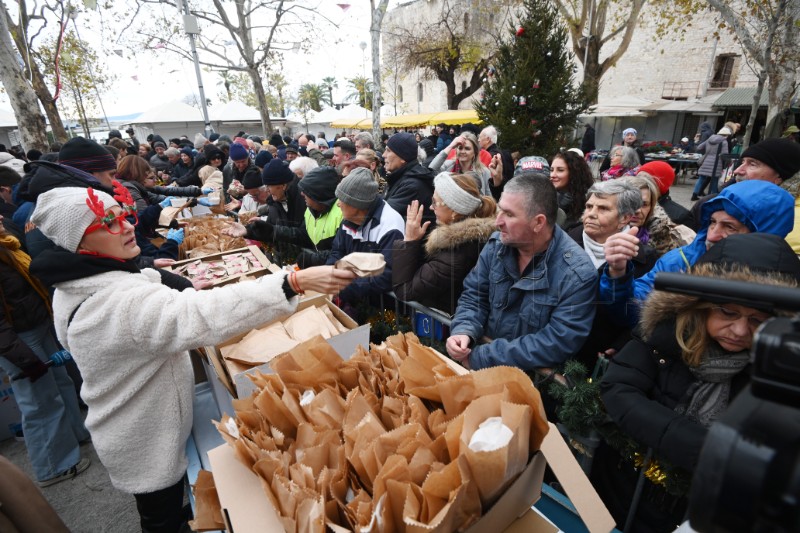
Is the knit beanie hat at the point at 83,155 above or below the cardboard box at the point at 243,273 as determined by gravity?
above

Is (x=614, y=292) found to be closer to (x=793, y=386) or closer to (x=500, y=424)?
(x=500, y=424)

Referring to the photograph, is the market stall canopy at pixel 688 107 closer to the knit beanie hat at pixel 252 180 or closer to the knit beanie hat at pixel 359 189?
the knit beanie hat at pixel 252 180

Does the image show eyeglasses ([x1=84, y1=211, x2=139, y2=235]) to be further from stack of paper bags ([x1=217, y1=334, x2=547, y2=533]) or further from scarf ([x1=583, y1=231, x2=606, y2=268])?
scarf ([x1=583, y1=231, x2=606, y2=268])

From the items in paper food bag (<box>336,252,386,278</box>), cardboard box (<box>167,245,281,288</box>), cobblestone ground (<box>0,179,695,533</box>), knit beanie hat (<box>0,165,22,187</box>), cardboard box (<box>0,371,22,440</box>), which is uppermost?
knit beanie hat (<box>0,165,22,187</box>)

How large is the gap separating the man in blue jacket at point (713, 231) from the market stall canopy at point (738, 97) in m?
23.4

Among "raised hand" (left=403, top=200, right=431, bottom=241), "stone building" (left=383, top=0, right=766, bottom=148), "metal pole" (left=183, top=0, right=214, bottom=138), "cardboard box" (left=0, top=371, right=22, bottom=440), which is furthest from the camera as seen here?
"stone building" (left=383, top=0, right=766, bottom=148)

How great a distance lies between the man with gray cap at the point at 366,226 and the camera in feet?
9.57

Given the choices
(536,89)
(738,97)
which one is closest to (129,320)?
(536,89)

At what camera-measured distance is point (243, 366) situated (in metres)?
1.88

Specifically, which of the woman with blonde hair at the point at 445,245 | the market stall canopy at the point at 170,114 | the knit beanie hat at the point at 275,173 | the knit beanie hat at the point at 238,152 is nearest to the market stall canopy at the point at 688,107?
the knit beanie hat at the point at 238,152

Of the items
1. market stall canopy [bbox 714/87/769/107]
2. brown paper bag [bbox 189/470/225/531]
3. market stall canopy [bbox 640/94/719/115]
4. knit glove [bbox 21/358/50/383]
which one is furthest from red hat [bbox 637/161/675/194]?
market stall canopy [bbox 714/87/769/107]

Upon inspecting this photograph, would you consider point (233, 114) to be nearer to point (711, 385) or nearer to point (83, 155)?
point (83, 155)

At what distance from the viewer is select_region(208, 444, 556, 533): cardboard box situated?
1.04 metres

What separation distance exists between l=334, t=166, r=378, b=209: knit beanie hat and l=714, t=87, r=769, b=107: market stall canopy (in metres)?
24.2
